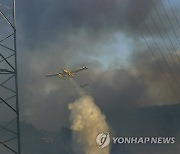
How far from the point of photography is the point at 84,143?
173m

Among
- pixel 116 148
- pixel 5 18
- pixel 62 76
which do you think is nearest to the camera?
pixel 5 18

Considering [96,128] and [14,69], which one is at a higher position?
[96,128]

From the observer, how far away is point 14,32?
3834 centimetres

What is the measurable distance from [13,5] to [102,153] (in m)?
142

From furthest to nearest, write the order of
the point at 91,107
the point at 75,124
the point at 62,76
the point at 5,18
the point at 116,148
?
1. the point at 116,148
2. the point at 75,124
3. the point at 91,107
4. the point at 62,76
5. the point at 5,18

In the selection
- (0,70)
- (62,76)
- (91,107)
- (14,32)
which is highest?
(91,107)

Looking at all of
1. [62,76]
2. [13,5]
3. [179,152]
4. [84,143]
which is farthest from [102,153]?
[13,5]

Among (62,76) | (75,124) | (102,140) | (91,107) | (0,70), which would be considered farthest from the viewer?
(75,124)

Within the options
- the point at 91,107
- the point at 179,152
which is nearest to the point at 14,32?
the point at 91,107

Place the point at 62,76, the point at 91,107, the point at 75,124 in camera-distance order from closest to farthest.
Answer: the point at 62,76
the point at 91,107
the point at 75,124

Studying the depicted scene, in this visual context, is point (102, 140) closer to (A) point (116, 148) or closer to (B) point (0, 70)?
(A) point (116, 148)

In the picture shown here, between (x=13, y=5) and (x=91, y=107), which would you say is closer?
(x=13, y=5)

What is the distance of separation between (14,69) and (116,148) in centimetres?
16085

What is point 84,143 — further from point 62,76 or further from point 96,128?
point 62,76
